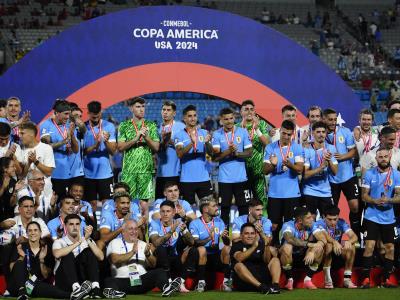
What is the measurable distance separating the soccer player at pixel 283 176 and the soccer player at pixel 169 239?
3.94ft

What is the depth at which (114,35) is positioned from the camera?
13.1 meters

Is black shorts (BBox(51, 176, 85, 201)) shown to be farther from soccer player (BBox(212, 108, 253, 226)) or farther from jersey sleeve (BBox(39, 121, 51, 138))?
soccer player (BBox(212, 108, 253, 226))

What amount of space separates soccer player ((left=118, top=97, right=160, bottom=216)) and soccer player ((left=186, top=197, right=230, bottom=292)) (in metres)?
0.99

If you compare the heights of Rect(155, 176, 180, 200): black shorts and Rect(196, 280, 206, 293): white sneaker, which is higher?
Rect(155, 176, 180, 200): black shorts

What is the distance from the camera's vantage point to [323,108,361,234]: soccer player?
11.8 meters

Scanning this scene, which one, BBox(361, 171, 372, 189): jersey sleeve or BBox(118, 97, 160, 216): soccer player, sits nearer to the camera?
BBox(361, 171, 372, 189): jersey sleeve

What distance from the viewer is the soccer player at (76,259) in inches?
386

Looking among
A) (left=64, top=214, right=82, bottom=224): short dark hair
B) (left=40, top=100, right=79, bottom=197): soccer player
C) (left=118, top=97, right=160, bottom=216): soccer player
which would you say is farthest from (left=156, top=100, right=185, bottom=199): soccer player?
(left=64, top=214, right=82, bottom=224): short dark hair

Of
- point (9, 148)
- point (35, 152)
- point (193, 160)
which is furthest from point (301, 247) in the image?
point (9, 148)

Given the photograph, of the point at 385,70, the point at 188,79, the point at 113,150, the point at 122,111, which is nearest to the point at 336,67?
the point at 385,70

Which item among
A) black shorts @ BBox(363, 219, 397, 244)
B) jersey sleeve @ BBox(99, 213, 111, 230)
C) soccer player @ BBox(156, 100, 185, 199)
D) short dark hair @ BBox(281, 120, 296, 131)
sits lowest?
black shorts @ BBox(363, 219, 397, 244)

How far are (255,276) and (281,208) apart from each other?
1.30 metres

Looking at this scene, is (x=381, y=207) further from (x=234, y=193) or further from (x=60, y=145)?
(x=60, y=145)

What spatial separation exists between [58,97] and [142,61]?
1279mm
